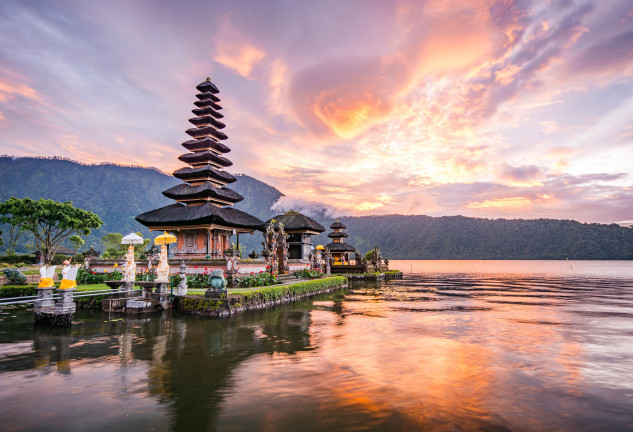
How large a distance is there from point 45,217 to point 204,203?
2561cm

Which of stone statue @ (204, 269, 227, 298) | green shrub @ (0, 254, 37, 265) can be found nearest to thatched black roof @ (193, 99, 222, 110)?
stone statue @ (204, 269, 227, 298)

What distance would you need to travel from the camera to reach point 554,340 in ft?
45.8

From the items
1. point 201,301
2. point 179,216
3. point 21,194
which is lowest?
point 201,301

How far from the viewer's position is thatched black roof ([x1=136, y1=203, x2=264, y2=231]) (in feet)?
108

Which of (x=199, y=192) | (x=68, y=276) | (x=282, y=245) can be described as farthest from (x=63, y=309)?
(x=199, y=192)

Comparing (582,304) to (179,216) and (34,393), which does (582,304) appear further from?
(179,216)

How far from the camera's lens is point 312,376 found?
9.32m

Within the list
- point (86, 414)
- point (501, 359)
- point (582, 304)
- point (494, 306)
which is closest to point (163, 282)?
point (86, 414)

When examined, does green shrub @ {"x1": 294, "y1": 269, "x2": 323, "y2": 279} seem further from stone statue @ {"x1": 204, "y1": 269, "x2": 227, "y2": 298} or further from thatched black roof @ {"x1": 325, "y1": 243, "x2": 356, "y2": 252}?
thatched black roof @ {"x1": 325, "y1": 243, "x2": 356, "y2": 252}

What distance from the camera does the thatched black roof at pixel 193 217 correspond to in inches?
1291

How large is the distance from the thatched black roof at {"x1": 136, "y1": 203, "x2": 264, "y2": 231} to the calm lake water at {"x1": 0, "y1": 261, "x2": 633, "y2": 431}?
16.2m

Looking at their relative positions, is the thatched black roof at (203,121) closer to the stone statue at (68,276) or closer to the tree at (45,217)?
A: the tree at (45,217)

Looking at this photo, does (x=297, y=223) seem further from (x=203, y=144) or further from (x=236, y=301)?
(x=236, y=301)

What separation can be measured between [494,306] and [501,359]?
615 inches
